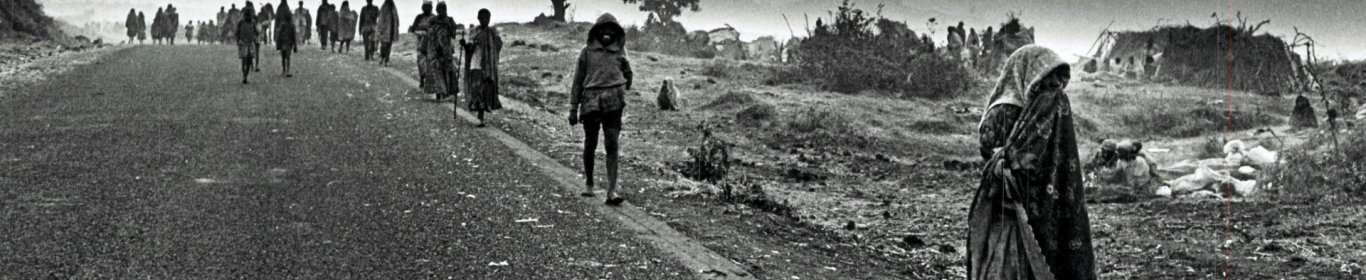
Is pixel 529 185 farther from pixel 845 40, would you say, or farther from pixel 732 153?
pixel 845 40

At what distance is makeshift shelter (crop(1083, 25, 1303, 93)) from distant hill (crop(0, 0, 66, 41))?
91.5 ft

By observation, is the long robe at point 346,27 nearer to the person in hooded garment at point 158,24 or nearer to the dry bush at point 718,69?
the dry bush at point 718,69

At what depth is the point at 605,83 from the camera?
8.34 meters

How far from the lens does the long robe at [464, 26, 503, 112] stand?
13.2m

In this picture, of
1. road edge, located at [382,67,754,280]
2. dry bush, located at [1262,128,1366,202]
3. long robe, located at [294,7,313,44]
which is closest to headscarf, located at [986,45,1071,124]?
road edge, located at [382,67,754,280]

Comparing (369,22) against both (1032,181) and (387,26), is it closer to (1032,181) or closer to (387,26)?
(387,26)

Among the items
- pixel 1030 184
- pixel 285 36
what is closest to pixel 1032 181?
pixel 1030 184

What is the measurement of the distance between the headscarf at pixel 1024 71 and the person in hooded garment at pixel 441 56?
10598mm

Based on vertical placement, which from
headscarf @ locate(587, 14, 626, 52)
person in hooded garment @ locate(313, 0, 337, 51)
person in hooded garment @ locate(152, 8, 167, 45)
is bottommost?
person in hooded garment @ locate(152, 8, 167, 45)

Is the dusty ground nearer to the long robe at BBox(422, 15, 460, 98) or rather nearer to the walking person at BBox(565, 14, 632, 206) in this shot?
the walking person at BBox(565, 14, 632, 206)

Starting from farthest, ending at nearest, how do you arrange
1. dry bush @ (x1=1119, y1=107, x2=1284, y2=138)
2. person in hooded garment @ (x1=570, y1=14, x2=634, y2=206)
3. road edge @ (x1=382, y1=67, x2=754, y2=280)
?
Result: 1. dry bush @ (x1=1119, y1=107, x2=1284, y2=138)
2. person in hooded garment @ (x1=570, y1=14, x2=634, y2=206)
3. road edge @ (x1=382, y1=67, x2=754, y2=280)

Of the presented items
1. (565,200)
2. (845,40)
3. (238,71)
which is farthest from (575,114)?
(845,40)

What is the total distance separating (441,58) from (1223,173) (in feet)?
30.1

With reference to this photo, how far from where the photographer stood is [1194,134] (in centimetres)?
1967
